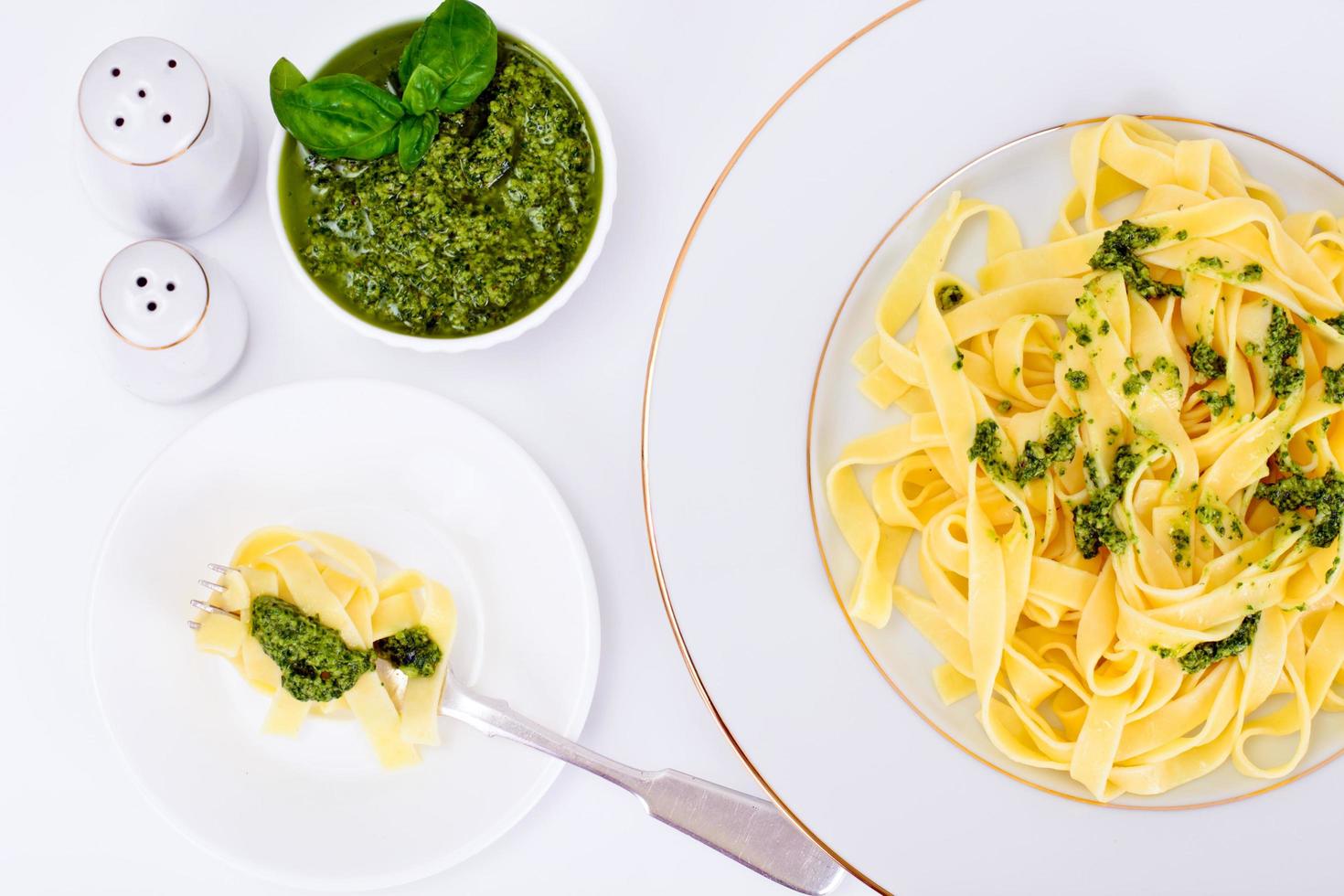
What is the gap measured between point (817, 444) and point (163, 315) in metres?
1.36

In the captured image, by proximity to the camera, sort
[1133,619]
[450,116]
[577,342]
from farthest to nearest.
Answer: [577,342] < [450,116] < [1133,619]

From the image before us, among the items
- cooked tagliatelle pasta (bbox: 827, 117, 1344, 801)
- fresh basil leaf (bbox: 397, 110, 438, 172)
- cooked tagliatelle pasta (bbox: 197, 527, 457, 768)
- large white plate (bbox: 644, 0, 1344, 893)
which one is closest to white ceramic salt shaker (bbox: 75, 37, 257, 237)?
fresh basil leaf (bbox: 397, 110, 438, 172)

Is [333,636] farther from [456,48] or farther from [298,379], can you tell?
[456,48]

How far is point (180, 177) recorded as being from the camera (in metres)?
2.32

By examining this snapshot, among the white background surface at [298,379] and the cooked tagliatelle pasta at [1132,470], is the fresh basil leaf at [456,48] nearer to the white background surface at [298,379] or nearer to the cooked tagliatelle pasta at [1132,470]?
the white background surface at [298,379]

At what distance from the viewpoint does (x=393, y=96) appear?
224cm

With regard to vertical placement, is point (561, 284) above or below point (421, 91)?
below

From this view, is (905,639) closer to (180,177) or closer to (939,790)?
(939,790)

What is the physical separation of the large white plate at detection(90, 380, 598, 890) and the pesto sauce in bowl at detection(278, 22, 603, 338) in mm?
229

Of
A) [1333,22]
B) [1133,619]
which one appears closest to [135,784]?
[1133,619]

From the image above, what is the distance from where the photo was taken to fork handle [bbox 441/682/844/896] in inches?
92.4

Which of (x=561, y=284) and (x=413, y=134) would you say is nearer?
(x=413, y=134)

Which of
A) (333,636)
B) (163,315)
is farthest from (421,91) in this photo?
(333,636)

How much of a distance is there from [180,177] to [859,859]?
2.00 meters
